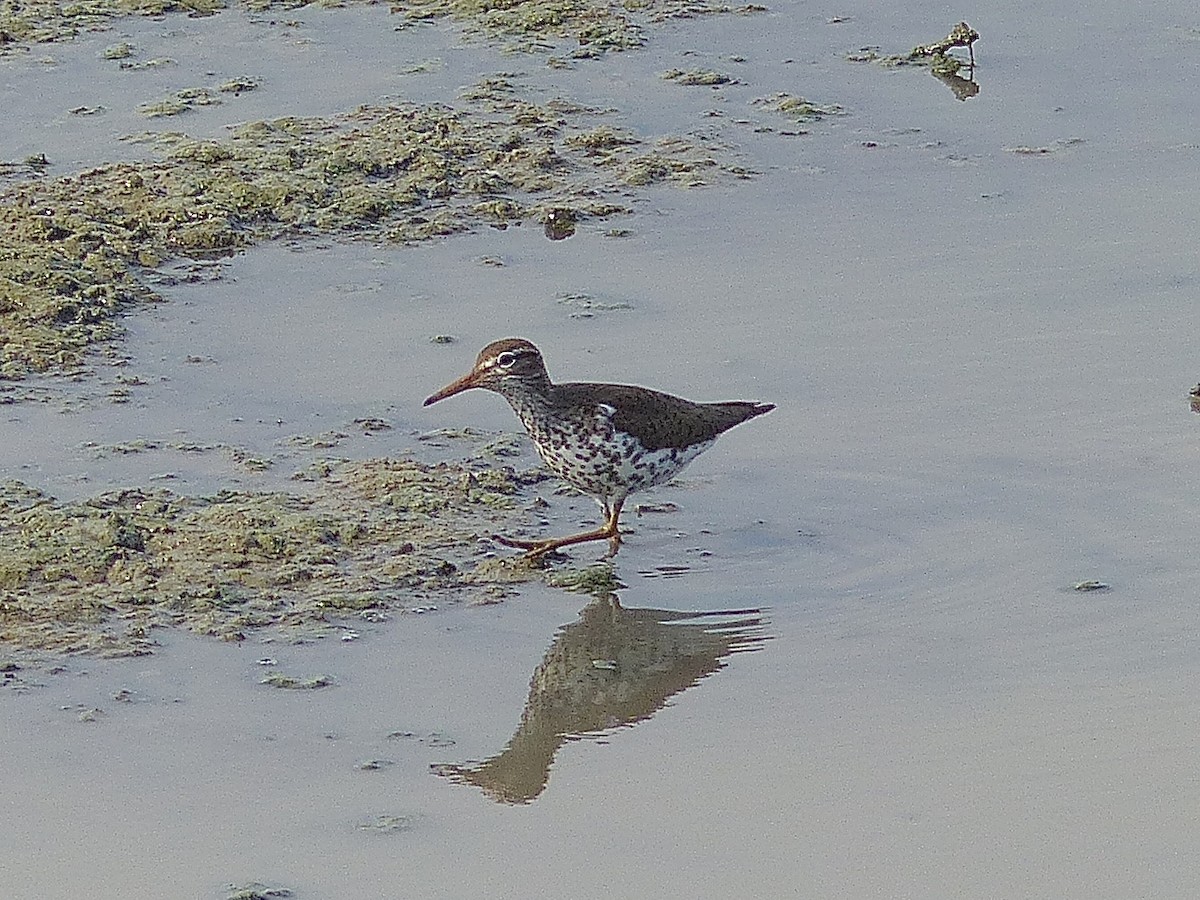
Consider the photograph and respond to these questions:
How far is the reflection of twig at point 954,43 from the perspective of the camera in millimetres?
9891

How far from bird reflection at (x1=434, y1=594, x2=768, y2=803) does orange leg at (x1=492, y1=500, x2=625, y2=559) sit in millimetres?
262

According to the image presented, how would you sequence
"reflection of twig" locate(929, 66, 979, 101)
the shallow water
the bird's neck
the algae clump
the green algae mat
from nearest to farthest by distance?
the shallow water < the green algae mat < the bird's neck < the algae clump < "reflection of twig" locate(929, 66, 979, 101)

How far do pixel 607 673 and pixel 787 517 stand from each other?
1.01m

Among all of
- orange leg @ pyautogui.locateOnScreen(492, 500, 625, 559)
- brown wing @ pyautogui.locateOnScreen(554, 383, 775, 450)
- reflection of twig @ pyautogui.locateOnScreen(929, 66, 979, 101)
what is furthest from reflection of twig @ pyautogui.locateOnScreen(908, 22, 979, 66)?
orange leg @ pyautogui.locateOnScreen(492, 500, 625, 559)

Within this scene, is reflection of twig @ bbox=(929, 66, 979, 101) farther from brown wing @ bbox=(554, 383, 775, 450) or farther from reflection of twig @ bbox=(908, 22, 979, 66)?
brown wing @ bbox=(554, 383, 775, 450)

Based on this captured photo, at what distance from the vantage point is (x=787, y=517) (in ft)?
21.3

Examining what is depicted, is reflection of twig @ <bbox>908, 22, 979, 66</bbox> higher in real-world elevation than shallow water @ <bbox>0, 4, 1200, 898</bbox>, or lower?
higher

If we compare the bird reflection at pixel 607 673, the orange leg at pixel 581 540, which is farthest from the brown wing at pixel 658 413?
the bird reflection at pixel 607 673

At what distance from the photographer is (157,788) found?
16.3 feet

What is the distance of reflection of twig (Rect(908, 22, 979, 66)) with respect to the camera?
989 cm

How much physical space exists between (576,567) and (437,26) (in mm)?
5087

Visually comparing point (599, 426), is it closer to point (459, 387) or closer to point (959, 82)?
point (459, 387)

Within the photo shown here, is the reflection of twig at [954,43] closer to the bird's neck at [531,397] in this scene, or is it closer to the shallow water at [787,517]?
the shallow water at [787,517]

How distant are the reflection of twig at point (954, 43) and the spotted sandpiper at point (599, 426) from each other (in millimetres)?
3855
